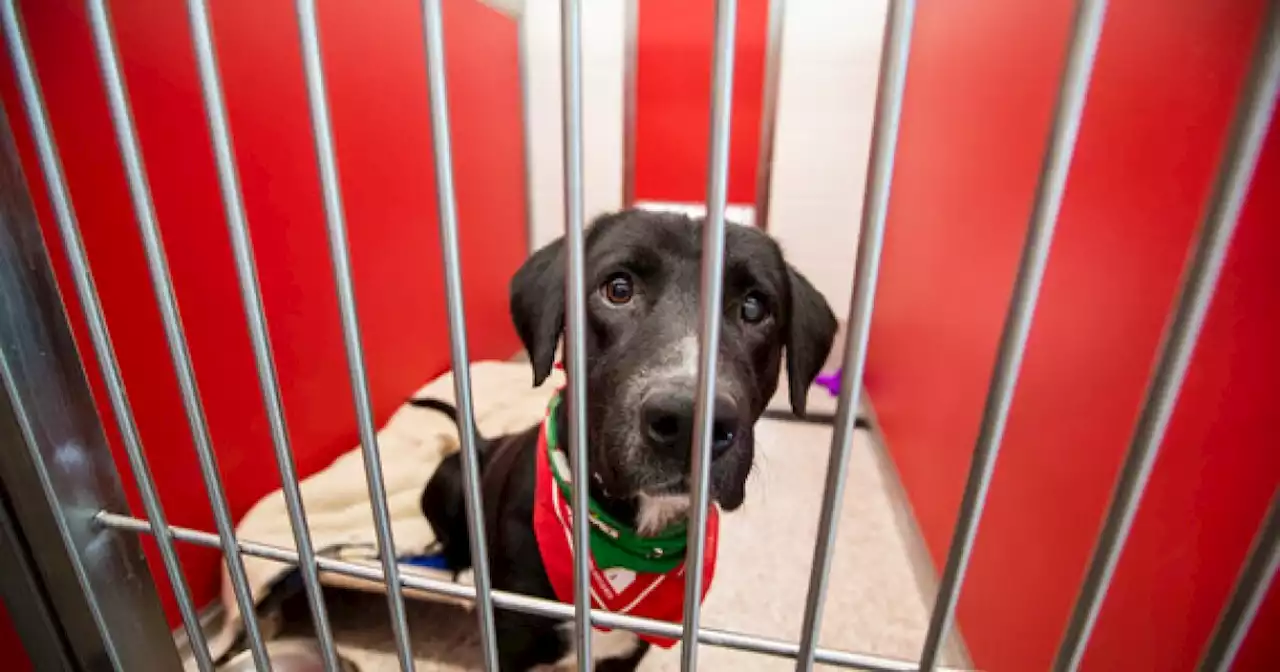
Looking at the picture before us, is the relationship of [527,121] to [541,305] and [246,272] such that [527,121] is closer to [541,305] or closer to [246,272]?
[541,305]

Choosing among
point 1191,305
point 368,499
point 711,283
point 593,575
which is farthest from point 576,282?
point 368,499

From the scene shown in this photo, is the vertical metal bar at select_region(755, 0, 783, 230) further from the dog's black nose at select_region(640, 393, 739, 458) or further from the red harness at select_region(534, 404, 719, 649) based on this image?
the dog's black nose at select_region(640, 393, 739, 458)

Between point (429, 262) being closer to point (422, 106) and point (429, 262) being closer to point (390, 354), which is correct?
point (390, 354)

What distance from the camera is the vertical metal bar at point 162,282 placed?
459mm

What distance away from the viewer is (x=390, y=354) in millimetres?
1717

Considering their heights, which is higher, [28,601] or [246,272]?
[246,272]

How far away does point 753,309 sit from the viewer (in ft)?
3.00

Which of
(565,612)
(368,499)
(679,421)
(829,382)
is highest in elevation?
(679,421)

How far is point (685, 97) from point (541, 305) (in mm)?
1771

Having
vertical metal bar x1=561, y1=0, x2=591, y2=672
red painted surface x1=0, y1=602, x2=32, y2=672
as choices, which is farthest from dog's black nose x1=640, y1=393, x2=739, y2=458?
red painted surface x1=0, y1=602, x2=32, y2=672

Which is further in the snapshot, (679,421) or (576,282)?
(679,421)

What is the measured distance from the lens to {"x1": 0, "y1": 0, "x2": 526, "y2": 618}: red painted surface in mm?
882

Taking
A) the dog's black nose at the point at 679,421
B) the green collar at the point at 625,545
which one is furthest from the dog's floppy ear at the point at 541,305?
the dog's black nose at the point at 679,421

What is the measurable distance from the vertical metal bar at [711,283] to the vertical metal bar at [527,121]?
224 centimetres
